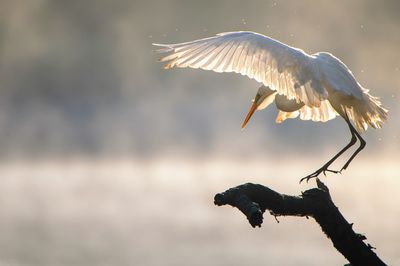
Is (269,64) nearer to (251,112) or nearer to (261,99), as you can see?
(261,99)

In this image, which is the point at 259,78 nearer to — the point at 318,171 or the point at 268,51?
the point at 268,51

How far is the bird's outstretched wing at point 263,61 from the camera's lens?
8516 millimetres

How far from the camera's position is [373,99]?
9.77 metres

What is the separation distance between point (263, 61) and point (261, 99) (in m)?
2.30

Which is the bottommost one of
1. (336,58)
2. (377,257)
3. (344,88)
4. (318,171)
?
(377,257)

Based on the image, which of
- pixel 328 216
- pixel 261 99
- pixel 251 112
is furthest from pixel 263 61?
pixel 251 112

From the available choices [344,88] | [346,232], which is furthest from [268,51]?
[346,232]

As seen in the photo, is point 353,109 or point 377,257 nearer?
point 377,257

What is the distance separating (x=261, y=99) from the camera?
1091 centimetres

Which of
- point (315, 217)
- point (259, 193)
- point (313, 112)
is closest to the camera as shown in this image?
point (259, 193)

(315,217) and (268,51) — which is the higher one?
(268,51)

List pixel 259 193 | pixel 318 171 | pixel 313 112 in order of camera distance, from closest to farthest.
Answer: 1. pixel 259 193
2. pixel 318 171
3. pixel 313 112

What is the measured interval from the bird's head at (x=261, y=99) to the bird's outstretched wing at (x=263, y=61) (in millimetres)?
2088

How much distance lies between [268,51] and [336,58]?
1311mm
